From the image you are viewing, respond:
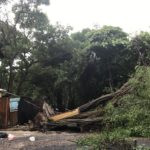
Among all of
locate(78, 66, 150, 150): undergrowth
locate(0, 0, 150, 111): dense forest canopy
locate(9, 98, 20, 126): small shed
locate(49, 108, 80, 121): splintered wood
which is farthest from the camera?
locate(0, 0, 150, 111): dense forest canopy

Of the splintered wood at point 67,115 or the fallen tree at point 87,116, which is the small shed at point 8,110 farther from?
the fallen tree at point 87,116

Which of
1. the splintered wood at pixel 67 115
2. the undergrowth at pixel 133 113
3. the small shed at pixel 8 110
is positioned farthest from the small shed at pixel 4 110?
the undergrowth at pixel 133 113

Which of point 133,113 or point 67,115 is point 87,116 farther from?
point 133,113

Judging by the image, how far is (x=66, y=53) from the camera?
27.0 m

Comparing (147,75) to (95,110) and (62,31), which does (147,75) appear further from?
(62,31)

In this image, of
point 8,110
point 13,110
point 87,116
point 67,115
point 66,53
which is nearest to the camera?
point 87,116

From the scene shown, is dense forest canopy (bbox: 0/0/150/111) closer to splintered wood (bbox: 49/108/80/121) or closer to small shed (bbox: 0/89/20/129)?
small shed (bbox: 0/89/20/129)

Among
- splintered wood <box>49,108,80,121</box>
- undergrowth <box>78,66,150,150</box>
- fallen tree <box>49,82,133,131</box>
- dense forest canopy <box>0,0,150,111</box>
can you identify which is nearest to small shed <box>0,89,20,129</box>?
splintered wood <box>49,108,80,121</box>

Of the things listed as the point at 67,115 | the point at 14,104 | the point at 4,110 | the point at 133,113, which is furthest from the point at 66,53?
the point at 133,113

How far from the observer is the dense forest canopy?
84.3ft

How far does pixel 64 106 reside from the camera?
29.0 meters

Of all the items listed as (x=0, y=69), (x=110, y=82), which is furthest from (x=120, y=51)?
(x=0, y=69)

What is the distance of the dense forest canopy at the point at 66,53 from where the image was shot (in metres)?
25.7

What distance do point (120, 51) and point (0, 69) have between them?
9414mm
